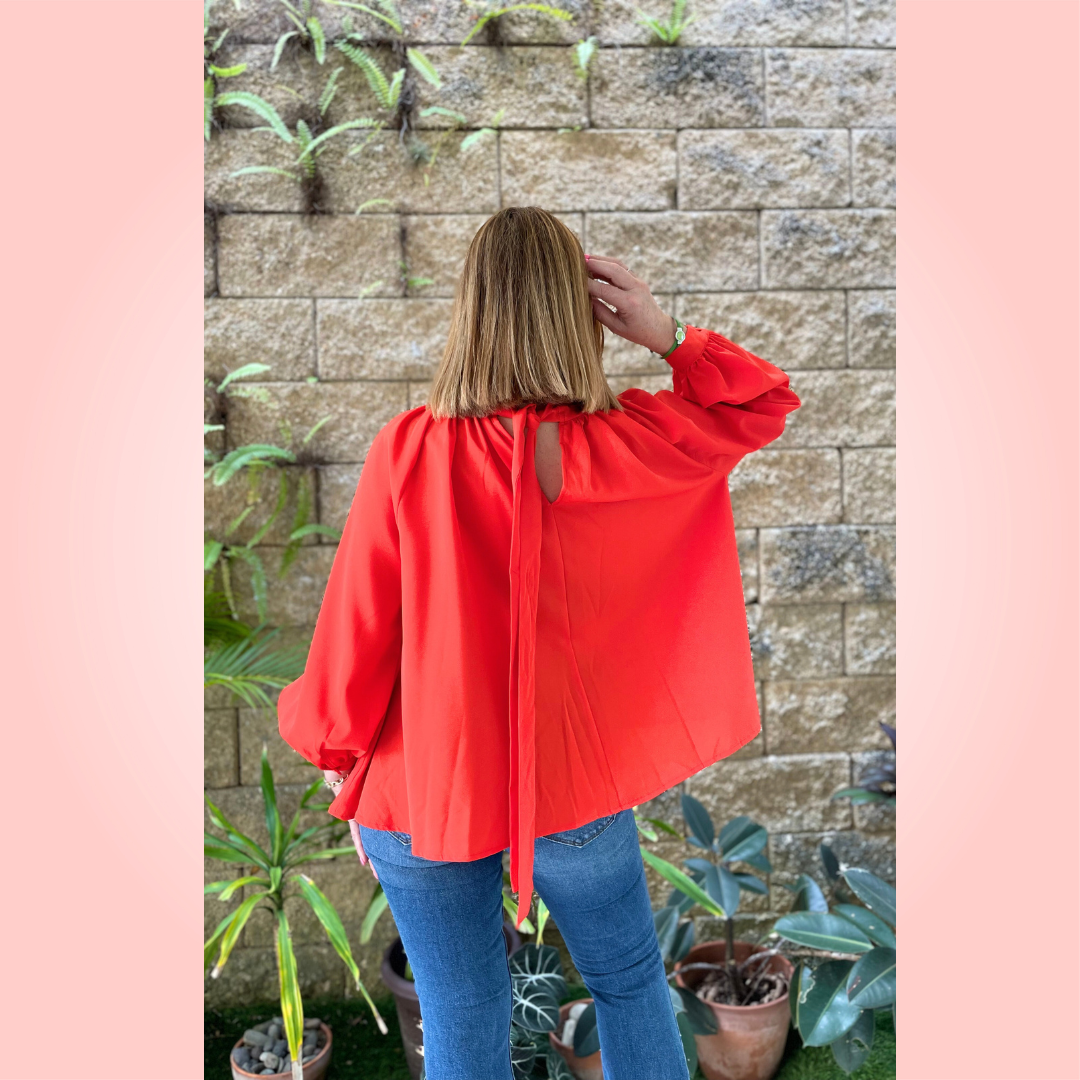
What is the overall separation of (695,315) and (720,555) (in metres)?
1.11

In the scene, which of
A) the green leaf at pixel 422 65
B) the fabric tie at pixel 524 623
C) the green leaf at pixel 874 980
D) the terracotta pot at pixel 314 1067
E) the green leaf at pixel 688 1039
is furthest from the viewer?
the green leaf at pixel 422 65

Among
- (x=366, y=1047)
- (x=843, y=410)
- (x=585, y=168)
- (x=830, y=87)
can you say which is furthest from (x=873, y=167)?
(x=366, y=1047)

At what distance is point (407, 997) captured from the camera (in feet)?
6.49

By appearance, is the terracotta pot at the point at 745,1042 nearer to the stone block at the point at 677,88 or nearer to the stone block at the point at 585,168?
the stone block at the point at 585,168

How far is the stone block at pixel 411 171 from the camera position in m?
→ 2.21

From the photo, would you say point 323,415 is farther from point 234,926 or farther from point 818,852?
point 818,852

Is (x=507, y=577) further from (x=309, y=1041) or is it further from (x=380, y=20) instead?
(x=380, y=20)

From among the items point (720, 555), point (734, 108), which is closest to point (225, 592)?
point (720, 555)

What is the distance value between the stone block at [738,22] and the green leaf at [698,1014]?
2.32 metres

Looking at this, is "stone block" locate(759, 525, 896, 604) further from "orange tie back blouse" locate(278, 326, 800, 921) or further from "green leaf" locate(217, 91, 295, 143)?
"green leaf" locate(217, 91, 295, 143)

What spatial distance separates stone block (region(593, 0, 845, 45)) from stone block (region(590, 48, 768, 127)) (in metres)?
0.03

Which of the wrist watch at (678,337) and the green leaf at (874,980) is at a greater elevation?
the wrist watch at (678,337)

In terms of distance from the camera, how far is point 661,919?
1967 millimetres

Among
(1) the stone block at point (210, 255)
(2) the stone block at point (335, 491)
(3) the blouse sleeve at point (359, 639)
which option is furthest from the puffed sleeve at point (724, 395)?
(1) the stone block at point (210, 255)
